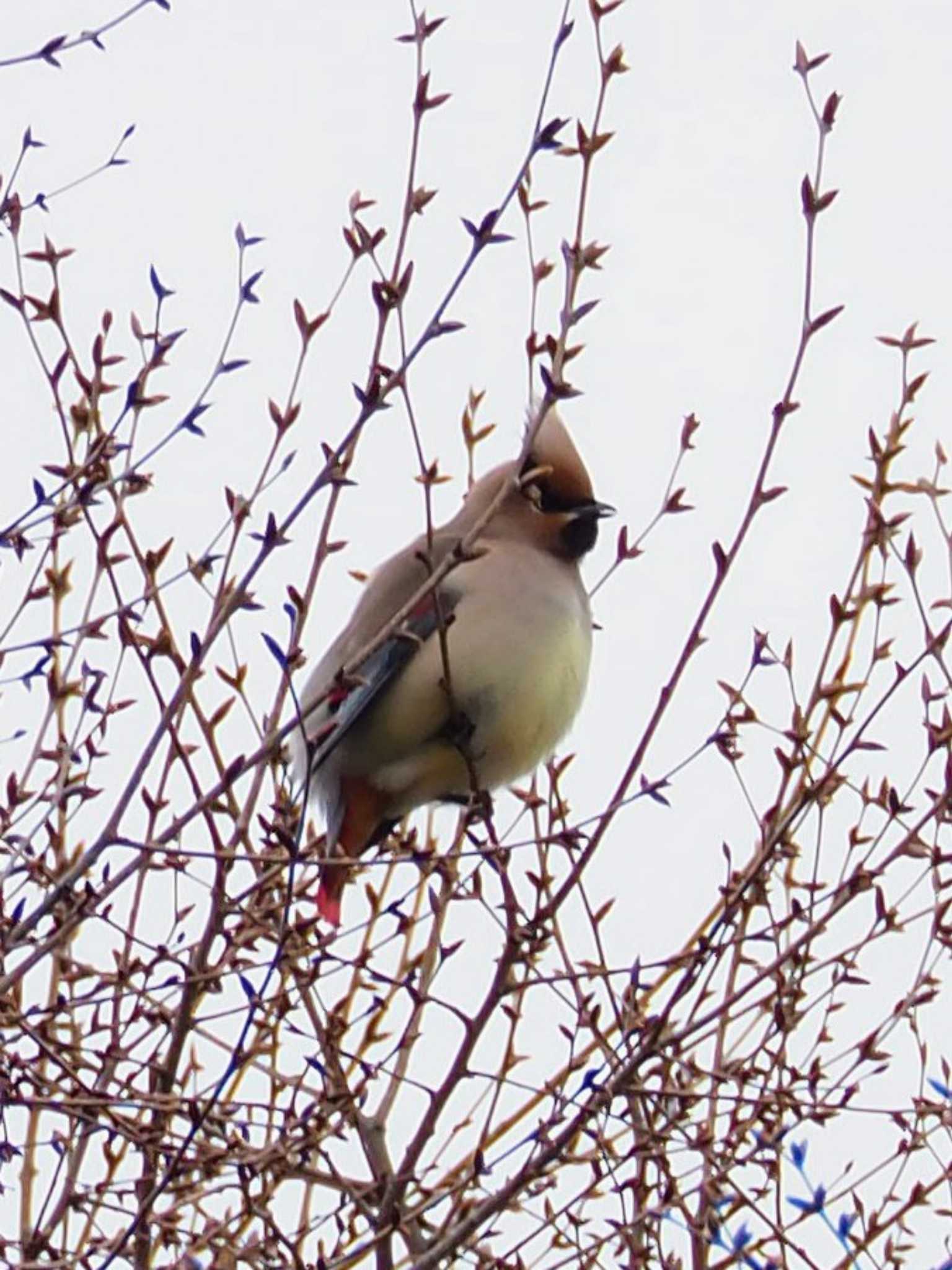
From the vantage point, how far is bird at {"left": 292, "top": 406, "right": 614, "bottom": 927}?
4.56 meters

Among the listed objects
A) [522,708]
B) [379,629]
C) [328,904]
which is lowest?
[328,904]

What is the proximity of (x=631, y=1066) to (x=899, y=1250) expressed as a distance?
23.0 inches

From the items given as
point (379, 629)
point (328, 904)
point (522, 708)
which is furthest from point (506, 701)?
point (328, 904)

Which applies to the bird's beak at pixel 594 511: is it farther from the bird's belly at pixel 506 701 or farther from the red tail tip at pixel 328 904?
the red tail tip at pixel 328 904

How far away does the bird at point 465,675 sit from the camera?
15.0 feet

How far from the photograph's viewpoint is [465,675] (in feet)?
15.0

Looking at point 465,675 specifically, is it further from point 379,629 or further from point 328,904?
point 328,904

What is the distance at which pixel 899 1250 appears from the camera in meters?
3.25

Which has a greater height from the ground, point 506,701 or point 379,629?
point 379,629

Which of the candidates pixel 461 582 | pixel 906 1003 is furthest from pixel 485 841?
pixel 906 1003

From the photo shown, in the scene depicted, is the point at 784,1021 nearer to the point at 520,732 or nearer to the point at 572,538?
the point at 520,732

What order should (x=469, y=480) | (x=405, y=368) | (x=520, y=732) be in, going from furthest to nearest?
(x=520, y=732) → (x=469, y=480) → (x=405, y=368)

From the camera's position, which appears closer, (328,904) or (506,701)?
(328,904)

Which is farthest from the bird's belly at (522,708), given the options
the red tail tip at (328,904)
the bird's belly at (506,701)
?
the red tail tip at (328,904)
